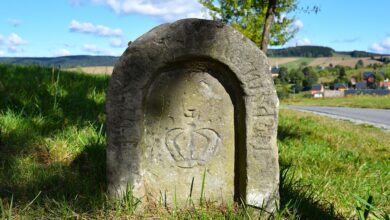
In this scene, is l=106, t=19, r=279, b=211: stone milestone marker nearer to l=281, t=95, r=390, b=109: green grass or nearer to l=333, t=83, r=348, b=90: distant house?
l=281, t=95, r=390, b=109: green grass

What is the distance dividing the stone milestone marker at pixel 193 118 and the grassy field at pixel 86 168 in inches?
7.2

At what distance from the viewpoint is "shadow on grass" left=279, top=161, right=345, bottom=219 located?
10.6 ft

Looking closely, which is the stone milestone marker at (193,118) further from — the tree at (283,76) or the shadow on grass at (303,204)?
the tree at (283,76)

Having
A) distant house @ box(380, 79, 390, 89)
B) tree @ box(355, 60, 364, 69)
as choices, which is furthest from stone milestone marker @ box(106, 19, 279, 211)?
tree @ box(355, 60, 364, 69)

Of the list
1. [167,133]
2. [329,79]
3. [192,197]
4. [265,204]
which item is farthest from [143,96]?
[329,79]

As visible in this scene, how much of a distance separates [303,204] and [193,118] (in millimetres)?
1071

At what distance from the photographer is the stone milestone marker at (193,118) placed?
3.12 meters

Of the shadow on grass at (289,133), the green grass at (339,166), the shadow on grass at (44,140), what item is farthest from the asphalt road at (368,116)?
the shadow on grass at (44,140)

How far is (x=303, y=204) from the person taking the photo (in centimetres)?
337

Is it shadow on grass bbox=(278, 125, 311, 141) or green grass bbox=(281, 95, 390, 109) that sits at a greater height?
shadow on grass bbox=(278, 125, 311, 141)

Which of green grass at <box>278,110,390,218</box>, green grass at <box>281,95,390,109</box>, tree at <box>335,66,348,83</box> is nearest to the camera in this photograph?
green grass at <box>278,110,390,218</box>

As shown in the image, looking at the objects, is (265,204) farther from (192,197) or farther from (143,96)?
(143,96)

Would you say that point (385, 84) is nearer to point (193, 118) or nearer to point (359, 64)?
point (359, 64)

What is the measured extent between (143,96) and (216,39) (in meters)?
0.67
